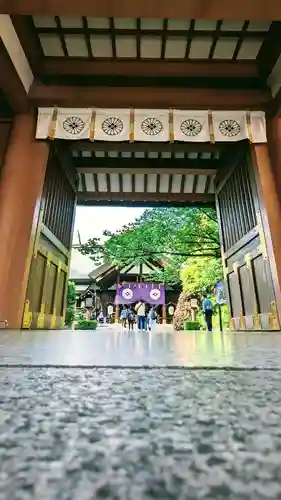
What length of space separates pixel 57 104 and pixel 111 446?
223 inches

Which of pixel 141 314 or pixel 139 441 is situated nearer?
pixel 139 441

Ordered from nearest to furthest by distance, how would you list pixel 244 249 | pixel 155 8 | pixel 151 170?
pixel 155 8
pixel 244 249
pixel 151 170

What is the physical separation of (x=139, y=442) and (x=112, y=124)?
540cm

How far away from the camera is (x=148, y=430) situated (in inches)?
11.2

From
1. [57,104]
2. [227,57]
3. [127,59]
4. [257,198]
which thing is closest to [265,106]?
[227,57]

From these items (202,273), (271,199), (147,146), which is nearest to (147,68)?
(147,146)

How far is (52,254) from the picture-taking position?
224 inches

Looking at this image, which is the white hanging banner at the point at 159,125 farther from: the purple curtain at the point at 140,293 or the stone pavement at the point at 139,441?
the purple curtain at the point at 140,293

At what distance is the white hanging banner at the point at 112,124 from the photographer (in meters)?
5.14

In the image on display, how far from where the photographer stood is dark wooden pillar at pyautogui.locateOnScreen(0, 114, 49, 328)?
415 centimetres

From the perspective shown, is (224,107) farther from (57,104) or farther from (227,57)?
(57,104)

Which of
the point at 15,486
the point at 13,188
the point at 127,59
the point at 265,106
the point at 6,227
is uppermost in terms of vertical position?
the point at 127,59

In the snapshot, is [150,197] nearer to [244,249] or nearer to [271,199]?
[244,249]

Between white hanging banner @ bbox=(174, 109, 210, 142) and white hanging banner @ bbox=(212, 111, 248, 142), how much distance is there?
16 cm
